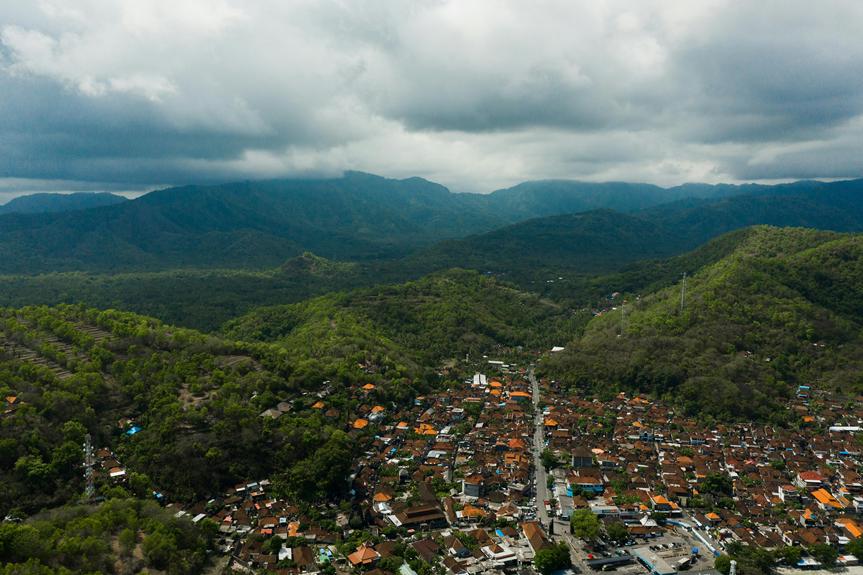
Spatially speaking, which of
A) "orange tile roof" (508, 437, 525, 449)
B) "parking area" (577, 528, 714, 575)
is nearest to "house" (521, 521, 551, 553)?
"parking area" (577, 528, 714, 575)

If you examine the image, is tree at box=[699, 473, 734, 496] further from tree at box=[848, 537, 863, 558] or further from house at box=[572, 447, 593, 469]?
house at box=[572, 447, 593, 469]

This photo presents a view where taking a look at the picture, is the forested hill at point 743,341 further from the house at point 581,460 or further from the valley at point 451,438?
the house at point 581,460

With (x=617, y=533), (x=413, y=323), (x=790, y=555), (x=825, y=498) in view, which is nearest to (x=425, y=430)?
(x=617, y=533)

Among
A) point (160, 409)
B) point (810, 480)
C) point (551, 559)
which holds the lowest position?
point (810, 480)

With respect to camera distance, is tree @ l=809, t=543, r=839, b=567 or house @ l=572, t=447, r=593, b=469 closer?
tree @ l=809, t=543, r=839, b=567

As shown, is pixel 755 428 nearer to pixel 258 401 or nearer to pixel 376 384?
pixel 376 384

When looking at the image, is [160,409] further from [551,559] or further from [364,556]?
[551,559]

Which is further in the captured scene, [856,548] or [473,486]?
[473,486]
